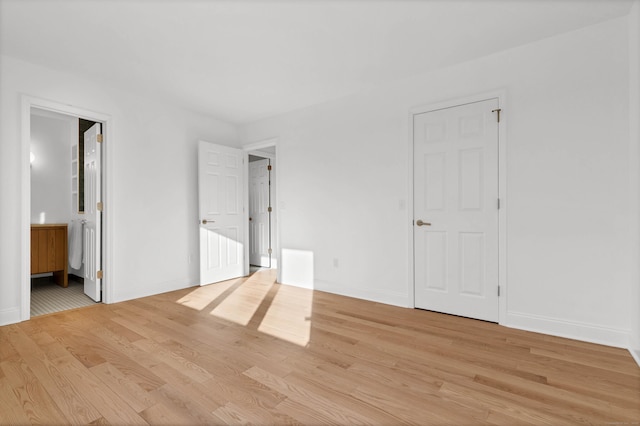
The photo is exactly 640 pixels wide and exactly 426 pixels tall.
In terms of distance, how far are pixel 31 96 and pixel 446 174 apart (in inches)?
174

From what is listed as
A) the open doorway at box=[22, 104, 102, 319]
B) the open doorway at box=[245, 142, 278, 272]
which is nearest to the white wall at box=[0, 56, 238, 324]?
the open doorway at box=[22, 104, 102, 319]

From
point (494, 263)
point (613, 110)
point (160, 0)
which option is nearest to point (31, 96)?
point (160, 0)

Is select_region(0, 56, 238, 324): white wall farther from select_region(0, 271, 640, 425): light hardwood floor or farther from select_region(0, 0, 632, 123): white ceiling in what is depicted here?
select_region(0, 271, 640, 425): light hardwood floor

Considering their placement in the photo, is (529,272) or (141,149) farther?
(141,149)

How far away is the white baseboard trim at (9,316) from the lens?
301 cm

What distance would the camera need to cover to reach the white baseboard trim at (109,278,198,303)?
3854 millimetres

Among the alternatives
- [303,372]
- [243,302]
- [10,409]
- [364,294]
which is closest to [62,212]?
[243,302]

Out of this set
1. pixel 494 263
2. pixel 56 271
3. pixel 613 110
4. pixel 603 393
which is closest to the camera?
pixel 603 393

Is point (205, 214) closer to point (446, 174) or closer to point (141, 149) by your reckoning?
point (141, 149)

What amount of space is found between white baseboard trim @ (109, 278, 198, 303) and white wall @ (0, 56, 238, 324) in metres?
0.01

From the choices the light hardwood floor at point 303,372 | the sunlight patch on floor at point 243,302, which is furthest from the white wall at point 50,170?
the sunlight patch on floor at point 243,302

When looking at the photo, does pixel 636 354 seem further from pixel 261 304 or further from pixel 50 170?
pixel 50 170

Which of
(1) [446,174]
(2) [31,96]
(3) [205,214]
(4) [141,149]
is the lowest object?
(3) [205,214]

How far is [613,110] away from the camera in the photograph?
254cm
